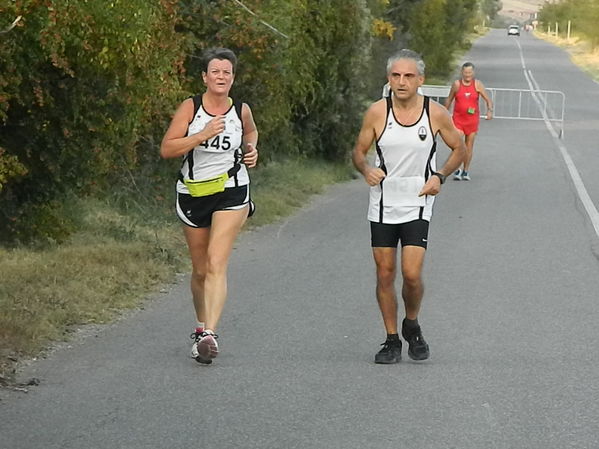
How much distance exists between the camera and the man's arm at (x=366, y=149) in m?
8.16

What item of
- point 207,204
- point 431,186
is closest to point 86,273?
point 207,204

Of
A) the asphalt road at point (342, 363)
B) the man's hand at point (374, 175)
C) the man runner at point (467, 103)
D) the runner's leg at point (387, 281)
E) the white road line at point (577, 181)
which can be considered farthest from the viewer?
the man runner at point (467, 103)

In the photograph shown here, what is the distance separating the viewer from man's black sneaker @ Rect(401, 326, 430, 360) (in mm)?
8531

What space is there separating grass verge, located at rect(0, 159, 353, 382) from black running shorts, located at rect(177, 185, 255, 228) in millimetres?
1280

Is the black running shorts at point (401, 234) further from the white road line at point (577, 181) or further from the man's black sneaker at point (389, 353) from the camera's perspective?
the white road line at point (577, 181)

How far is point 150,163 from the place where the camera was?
14.8m

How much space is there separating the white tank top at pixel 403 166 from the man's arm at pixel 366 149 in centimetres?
7

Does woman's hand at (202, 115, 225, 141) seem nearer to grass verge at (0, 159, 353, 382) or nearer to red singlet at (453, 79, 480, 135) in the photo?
grass verge at (0, 159, 353, 382)

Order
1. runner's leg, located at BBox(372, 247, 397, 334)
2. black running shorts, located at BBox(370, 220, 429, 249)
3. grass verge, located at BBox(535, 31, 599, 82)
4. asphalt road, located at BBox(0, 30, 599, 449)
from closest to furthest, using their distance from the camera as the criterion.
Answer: asphalt road, located at BBox(0, 30, 599, 449) → black running shorts, located at BBox(370, 220, 429, 249) → runner's leg, located at BBox(372, 247, 397, 334) → grass verge, located at BBox(535, 31, 599, 82)

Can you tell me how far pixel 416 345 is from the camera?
28.0ft

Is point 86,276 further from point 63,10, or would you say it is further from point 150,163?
point 150,163

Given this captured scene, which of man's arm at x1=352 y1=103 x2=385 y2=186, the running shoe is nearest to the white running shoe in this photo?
the running shoe

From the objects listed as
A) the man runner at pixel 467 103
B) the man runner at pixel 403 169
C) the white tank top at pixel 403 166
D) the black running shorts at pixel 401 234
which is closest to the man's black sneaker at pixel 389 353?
the man runner at pixel 403 169

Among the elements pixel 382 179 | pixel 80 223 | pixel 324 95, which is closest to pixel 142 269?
pixel 80 223
